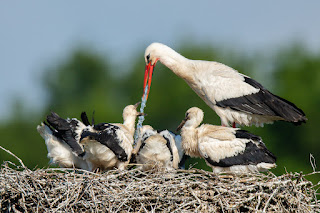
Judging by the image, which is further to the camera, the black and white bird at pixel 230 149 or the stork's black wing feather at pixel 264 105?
the stork's black wing feather at pixel 264 105

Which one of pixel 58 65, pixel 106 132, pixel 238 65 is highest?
pixel 106 132

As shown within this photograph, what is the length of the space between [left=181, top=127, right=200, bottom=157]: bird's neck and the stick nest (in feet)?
3.72

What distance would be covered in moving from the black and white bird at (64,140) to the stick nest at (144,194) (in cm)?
125

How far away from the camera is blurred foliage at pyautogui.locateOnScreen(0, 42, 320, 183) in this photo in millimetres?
23297

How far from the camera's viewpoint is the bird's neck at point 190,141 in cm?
910

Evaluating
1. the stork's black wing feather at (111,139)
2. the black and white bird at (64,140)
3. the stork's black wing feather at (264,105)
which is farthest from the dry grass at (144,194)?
the stork's black wing feather at (264,105)

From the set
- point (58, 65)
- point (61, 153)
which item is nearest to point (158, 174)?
point (61, 153)

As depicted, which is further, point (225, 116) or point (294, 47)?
point (294, 47)

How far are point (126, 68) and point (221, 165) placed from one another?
2428cm

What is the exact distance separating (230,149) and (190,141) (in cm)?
62

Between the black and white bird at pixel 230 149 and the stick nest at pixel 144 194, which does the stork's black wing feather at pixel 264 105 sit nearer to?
the black and white bird at pixel 230 149

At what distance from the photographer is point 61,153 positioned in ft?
31.1

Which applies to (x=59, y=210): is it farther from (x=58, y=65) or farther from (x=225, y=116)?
(x=58, y=65)

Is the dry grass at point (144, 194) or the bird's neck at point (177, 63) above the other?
the bird's neck at point (177, 63)
